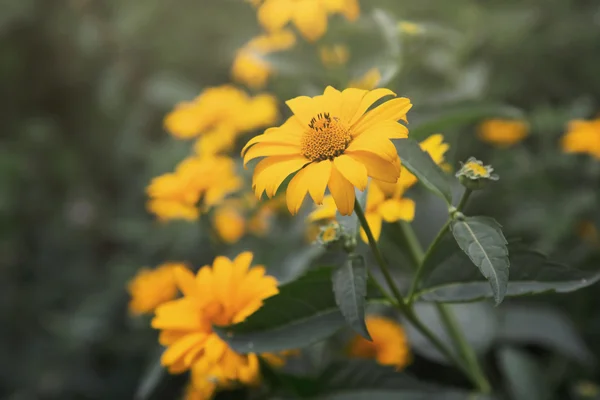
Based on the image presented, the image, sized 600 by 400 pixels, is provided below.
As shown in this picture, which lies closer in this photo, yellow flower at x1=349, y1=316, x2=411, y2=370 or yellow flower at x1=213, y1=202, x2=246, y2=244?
yellow flower at x1=349, y1=316, x2=411, y2=370

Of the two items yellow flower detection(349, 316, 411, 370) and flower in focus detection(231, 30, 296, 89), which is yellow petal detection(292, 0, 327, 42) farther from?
yellow flower detection(349, 316, 411, 370)

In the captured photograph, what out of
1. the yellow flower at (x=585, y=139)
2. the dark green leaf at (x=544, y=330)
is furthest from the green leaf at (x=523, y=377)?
the yellow flower at (x=585, y=139)

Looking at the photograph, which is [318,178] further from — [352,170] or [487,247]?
[487,247]

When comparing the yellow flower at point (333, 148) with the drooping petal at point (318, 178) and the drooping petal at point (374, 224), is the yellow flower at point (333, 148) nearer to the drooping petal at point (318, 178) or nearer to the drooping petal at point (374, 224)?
the drooping petal at point (318, 178)

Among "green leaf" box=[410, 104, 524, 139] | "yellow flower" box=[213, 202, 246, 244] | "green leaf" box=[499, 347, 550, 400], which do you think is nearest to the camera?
"green leaf" box=[410, 104, 524, 139]

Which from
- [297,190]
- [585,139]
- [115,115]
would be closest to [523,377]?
[585,139]

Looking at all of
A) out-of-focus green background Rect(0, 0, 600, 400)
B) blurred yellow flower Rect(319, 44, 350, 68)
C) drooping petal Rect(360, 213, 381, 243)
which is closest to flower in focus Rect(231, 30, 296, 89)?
blurred yellow flower Rect(319, 44, 350, 68)

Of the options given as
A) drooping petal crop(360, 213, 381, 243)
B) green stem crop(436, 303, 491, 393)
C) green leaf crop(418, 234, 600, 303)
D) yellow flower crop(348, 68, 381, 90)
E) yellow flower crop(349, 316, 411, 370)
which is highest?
yellow flower crop(348, 68, 381, 90)

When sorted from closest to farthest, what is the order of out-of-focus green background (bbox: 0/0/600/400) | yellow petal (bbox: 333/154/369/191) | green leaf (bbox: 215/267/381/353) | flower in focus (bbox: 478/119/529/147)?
yellow petal (bbox: 333/154/369/191)
green leaf (bbox: 215/267/381/353)
flower in focus (bbox: 478/119/529/147)
out-of-focus green background (bbox: 0/0/600/400)

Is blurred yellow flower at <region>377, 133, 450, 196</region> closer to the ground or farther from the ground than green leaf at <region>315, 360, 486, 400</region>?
farther from the ground
